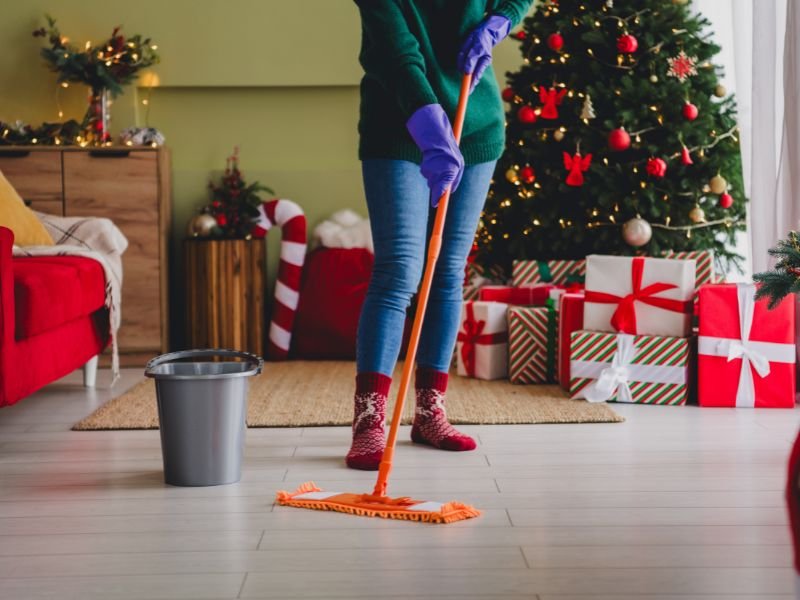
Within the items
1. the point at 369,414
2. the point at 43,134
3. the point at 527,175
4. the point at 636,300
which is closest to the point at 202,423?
the point at 369,414

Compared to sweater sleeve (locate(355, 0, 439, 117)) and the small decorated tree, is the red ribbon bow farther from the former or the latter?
the small decorated tree

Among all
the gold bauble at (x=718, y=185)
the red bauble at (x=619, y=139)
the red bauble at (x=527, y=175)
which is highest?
the red bauble at (x=619, y=139)

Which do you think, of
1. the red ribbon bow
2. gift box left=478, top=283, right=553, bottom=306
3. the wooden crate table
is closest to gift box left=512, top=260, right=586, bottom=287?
gift box left=478, top=283, right=553, bottom=306

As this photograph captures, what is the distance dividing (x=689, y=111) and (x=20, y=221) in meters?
2.36

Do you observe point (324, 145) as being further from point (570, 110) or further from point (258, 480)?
point (258, 480)

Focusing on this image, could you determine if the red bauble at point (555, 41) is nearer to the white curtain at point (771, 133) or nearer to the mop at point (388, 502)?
the white curtain at point (771, 133)

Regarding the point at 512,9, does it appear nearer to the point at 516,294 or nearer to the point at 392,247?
the point at 392,247

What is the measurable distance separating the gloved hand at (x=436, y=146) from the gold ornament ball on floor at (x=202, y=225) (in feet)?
7.50

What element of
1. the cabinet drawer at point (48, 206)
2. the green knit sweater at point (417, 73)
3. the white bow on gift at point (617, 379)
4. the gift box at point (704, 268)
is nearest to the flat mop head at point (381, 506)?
the green knit sweater at point (417, 73)

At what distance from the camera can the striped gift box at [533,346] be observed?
3.31 meters

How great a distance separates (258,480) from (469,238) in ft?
2.42

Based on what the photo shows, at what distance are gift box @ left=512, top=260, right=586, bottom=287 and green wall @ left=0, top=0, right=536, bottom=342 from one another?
113 centimetres

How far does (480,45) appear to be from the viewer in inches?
79.3

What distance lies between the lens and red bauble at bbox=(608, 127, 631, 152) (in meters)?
3.40
